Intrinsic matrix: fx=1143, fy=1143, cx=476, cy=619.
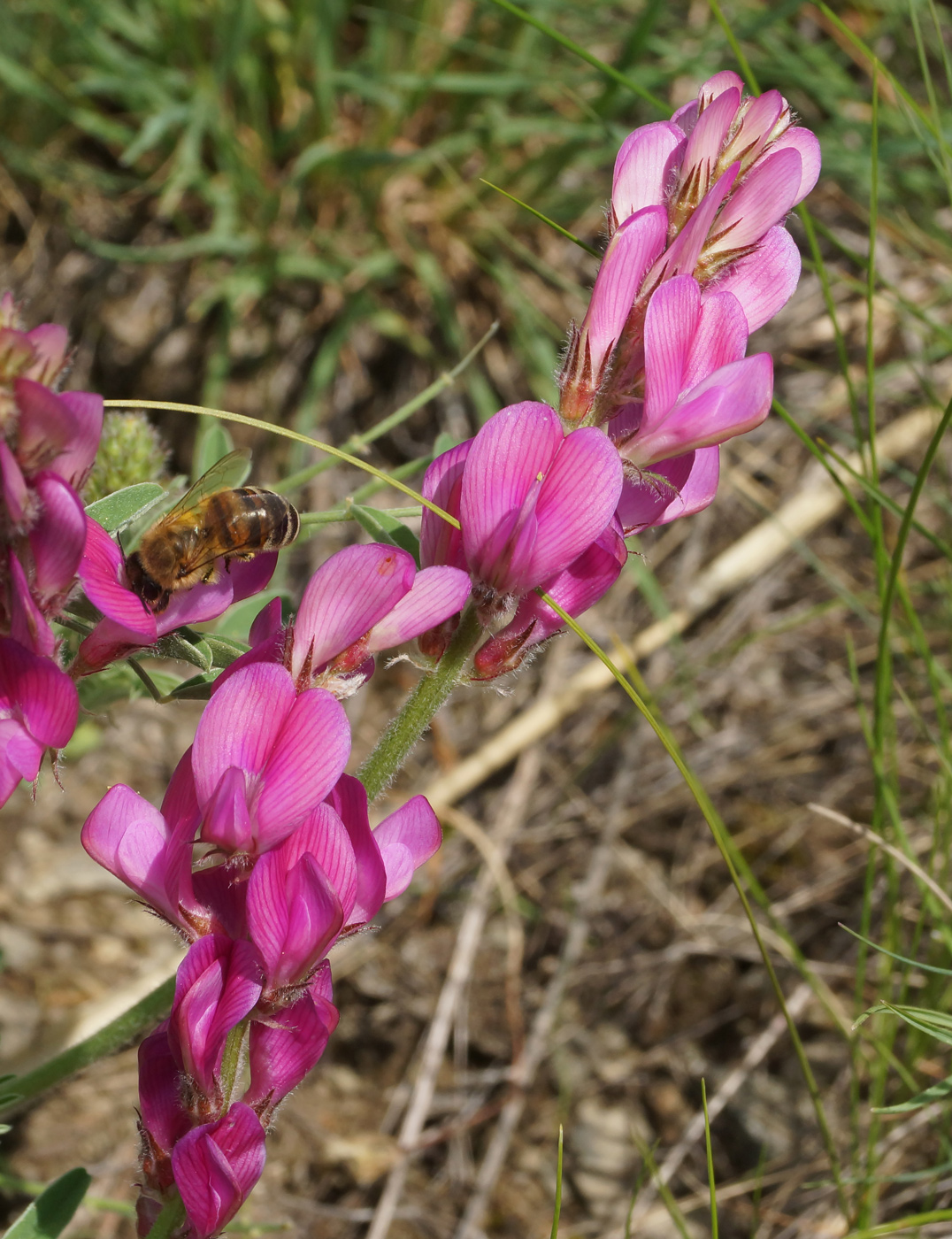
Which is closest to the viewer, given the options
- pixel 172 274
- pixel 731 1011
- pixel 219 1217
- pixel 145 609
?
pixel 219 1217

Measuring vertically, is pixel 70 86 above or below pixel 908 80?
below

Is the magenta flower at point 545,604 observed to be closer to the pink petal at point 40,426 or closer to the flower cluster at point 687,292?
the flower cluster at point 687,292

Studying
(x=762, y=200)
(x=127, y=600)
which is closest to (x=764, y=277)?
(x=762, y=200)

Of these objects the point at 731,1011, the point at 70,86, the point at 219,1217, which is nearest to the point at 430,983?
the point at 731,1011

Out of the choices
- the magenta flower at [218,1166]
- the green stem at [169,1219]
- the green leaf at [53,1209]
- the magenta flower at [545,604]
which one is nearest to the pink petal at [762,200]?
the magenta flower at [545,604]

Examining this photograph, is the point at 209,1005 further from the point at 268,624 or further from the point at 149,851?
the point at 268,624

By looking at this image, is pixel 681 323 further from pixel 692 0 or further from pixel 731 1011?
pixel 692 0
